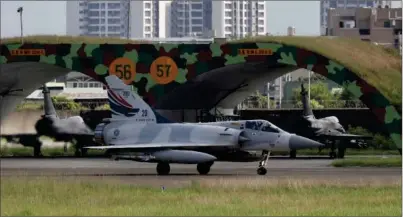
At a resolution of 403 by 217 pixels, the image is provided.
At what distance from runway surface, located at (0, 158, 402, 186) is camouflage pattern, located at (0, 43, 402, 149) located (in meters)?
5.25

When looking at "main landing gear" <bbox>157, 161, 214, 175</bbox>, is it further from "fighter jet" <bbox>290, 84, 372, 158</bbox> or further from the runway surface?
"fighter jet" <bbox>290, 84, 372, 158</bbox>

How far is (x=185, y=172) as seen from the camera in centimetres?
4659

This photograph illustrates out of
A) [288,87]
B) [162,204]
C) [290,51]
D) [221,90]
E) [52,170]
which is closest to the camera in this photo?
[162,204]

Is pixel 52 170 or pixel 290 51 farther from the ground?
pixel 290 51

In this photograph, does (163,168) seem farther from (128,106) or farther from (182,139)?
(128,106)

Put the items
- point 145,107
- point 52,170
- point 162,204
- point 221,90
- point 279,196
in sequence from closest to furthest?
point 162,204 → point 279,196 → point 52,170 → point 145,107 → point 221,90

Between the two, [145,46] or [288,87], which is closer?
[145,46]

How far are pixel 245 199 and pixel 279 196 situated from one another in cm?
173

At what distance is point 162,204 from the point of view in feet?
89.5

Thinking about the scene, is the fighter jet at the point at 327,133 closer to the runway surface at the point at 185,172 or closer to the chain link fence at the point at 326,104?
the runway surface at the point at 185,172

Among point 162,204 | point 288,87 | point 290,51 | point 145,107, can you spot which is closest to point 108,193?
point 162,204

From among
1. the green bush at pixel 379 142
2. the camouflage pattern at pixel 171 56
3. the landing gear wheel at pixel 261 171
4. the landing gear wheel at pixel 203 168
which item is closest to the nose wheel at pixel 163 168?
the landing gear wheel at pixel 203 168

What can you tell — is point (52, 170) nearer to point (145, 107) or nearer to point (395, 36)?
point (145, 107)

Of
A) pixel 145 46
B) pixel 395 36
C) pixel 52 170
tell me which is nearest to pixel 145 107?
pixel 52 170
